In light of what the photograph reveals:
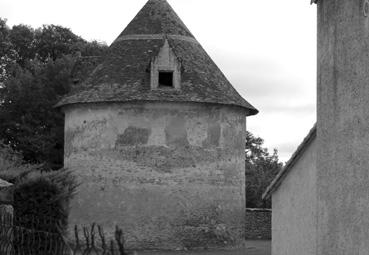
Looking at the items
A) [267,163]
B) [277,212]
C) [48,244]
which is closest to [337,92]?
[48,244]

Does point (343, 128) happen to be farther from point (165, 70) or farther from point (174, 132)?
point (165, 70)

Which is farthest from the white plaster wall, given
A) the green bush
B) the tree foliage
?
the tree foliage

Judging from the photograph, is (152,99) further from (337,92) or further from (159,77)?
(337,92)

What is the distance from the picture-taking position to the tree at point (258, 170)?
1944 inches

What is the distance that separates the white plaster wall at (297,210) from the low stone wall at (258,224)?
17.4 meters

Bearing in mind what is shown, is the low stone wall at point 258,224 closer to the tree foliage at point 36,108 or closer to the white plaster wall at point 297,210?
the tree foliage at point 36,108

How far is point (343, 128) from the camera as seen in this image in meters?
12.2

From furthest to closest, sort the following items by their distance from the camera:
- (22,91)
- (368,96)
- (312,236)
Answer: (22,91), (312,236), (368,96)

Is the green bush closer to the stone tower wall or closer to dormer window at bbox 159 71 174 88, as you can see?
the stone tower wall

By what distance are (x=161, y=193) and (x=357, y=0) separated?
19048mm

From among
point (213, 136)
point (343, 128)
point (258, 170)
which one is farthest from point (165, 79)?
point (258, 170)

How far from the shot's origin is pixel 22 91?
145ft

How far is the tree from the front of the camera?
49.4m

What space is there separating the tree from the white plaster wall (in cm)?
2633
